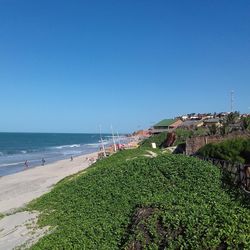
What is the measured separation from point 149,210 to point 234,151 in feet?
29.4

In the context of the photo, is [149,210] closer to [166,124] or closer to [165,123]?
[166,124]

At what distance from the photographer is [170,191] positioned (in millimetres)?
17938

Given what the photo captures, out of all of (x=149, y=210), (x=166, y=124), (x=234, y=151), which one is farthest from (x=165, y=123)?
(x=149, y=210)

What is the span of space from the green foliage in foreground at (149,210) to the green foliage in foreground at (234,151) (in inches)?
105

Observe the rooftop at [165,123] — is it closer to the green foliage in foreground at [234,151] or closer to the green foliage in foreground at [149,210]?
the green foliage in foreground at [234,151]

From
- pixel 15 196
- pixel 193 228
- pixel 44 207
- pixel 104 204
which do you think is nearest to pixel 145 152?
pixel 15 196

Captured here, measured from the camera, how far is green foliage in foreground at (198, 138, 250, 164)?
853 inches

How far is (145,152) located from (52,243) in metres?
24.0

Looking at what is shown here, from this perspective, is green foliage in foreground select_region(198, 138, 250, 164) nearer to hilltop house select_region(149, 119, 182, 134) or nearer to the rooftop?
hilltop house select_region(149, 119, 182, 134)

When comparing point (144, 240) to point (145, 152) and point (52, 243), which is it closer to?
point (52, 243)

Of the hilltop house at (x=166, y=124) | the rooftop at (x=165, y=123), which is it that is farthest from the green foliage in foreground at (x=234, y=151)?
the rooftop at (x=165, y=123)

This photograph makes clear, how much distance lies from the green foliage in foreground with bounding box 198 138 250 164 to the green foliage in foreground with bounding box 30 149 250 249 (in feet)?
8.79

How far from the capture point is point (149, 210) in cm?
1483

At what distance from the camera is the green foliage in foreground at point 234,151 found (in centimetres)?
2166
